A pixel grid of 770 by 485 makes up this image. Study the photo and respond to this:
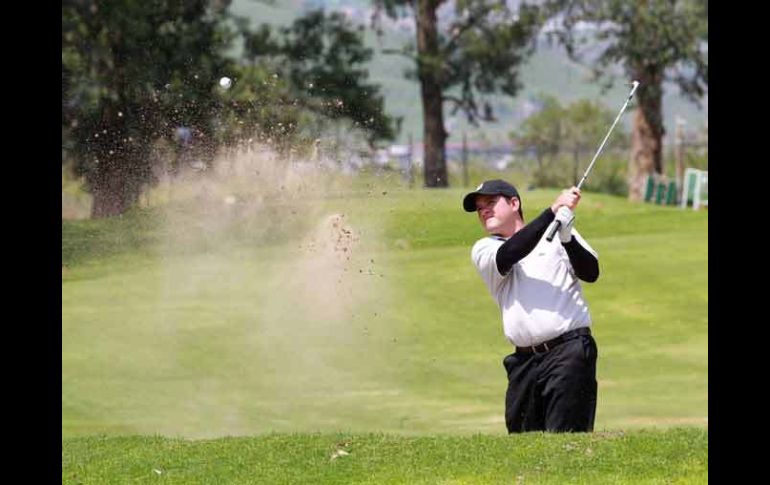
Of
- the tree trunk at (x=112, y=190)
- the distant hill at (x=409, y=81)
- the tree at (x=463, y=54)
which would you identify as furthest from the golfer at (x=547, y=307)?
the tree at (x=463, y=54)

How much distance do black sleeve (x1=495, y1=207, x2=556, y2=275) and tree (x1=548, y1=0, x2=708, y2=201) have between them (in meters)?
25.4

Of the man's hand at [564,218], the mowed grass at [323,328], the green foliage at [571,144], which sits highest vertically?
the green foliage at [571,144]

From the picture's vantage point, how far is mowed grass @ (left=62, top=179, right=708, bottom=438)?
13.0 metres

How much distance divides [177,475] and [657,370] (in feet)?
27.4

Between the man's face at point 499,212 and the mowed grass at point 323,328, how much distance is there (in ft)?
3.46

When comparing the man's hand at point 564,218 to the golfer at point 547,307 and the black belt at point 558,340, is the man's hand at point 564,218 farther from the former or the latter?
the black belt at point 558,340

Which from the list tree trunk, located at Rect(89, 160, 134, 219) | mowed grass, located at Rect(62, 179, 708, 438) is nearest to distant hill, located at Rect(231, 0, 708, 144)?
mowed grass, located at Rect(62, 179, 708, 438)

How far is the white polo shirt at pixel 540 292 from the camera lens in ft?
24.5

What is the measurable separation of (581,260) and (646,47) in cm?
2676

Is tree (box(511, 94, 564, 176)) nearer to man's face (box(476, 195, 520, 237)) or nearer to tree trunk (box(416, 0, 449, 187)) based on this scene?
tree trunk (box(416, 0, 449, 187))

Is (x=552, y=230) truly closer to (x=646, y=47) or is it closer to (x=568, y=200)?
(x=568, y=200)

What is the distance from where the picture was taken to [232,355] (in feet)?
52.2

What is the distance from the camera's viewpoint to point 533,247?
7234 mm
